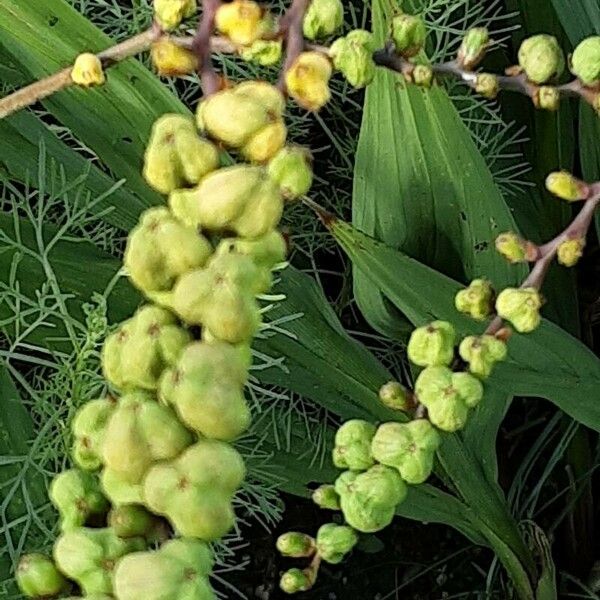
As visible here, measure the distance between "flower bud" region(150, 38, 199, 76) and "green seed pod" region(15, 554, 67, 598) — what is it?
0.18 m

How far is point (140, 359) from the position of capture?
29cm

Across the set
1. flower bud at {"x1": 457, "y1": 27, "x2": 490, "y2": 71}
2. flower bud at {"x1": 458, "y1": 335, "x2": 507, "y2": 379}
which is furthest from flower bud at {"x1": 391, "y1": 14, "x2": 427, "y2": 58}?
flower bud at {"x1": 458, "y1": 335, "x2": 507, "y2": 379}

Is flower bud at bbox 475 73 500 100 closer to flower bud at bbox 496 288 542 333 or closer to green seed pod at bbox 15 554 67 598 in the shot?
flower bud at bbox 496 288 542 333

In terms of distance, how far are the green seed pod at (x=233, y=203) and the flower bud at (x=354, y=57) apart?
0.37ft

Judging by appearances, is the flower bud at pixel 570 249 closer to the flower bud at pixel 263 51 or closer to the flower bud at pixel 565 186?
the flower bud at pixel 565 186

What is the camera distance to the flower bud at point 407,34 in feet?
1.42

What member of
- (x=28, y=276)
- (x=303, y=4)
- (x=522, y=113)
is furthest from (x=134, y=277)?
(x=522, y=113)

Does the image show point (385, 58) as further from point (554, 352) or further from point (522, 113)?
point (522, 113)

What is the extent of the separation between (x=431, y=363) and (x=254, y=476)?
0.42 metres

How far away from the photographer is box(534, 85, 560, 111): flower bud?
426 mm

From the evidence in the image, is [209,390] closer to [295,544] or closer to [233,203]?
[233,203]

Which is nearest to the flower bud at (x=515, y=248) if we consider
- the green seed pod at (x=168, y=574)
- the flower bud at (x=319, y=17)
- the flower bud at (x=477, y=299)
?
the flower bud at (x=477, y=299)

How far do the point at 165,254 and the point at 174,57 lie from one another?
11 cm

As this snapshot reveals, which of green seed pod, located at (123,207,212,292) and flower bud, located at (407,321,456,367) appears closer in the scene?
green seed pod, located at (123,207,212,292)
